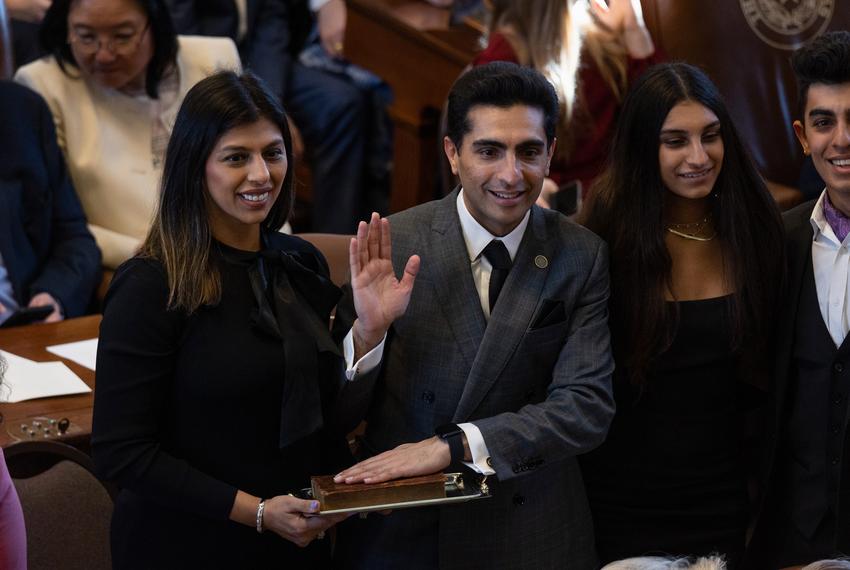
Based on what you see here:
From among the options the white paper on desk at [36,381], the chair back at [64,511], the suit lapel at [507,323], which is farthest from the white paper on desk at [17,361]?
the suit lapel at [507,323]

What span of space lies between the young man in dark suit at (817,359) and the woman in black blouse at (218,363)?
32.3 inches

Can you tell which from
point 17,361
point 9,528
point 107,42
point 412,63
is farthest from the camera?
point 412,63

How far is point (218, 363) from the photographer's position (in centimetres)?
205

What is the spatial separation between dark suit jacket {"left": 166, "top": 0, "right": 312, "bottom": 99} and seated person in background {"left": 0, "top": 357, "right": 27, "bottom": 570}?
288cm

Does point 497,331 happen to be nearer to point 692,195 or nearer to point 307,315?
point 307,315

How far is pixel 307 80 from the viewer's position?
4910 millimetres

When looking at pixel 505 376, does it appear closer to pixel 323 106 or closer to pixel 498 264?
pixel 498 264

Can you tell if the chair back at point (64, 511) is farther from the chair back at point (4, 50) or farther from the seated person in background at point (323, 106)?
the seated person in background at point (323, 106)

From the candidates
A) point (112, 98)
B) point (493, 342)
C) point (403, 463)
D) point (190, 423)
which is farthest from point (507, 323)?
point (112, 98)

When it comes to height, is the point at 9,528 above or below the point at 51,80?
below

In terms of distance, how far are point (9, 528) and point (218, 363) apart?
402mm

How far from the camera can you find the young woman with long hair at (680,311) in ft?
7.79

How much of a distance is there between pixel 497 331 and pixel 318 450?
38 cm

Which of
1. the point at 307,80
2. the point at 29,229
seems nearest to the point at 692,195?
the point at 29,229
